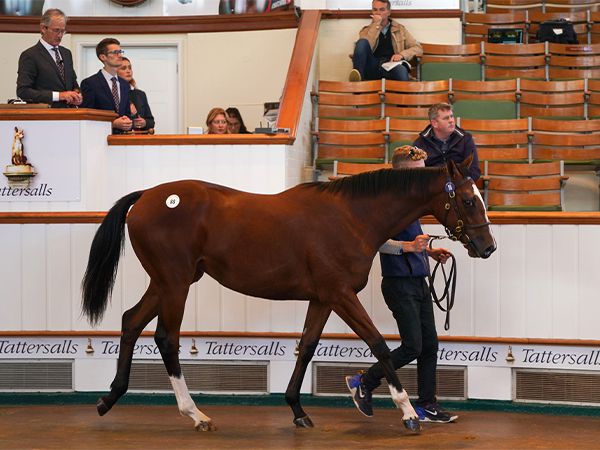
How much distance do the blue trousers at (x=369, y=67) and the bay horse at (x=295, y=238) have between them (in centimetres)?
508

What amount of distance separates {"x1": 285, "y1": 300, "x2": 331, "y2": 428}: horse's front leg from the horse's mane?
27.4 inches

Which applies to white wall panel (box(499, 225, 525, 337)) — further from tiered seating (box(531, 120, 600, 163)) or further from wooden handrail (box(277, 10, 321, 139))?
tiered seating (box(531, 120, 600, 163))

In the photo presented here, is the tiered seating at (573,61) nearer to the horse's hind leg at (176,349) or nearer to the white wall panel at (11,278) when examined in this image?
the white wall panel at (11,278)

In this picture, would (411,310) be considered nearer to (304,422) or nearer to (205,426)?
(304,422)

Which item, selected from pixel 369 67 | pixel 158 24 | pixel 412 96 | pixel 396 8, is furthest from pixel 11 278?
pixel 396 8

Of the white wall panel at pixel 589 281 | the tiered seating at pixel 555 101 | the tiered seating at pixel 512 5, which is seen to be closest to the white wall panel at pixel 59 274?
the white wall panel at pixel 589 281

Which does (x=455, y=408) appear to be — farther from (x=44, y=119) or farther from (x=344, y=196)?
(x=44, y=119)

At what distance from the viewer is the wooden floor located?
237 inches

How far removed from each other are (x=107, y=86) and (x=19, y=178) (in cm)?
115

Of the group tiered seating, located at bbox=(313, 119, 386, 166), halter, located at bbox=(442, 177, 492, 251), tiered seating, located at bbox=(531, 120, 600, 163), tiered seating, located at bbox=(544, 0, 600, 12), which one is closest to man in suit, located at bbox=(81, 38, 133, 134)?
tiered seating, located at bbox=(313, 119, 386, 166)

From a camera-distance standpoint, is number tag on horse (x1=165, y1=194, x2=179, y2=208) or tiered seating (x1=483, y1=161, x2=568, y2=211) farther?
tiered seating (x1=483, y1=161, x2=568, y2=211)

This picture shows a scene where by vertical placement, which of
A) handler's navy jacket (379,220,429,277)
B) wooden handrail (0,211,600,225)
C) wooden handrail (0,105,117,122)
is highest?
wooden handrail (0,105,117,122)

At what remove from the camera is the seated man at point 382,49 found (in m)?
11.4

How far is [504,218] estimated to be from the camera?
7.04m
